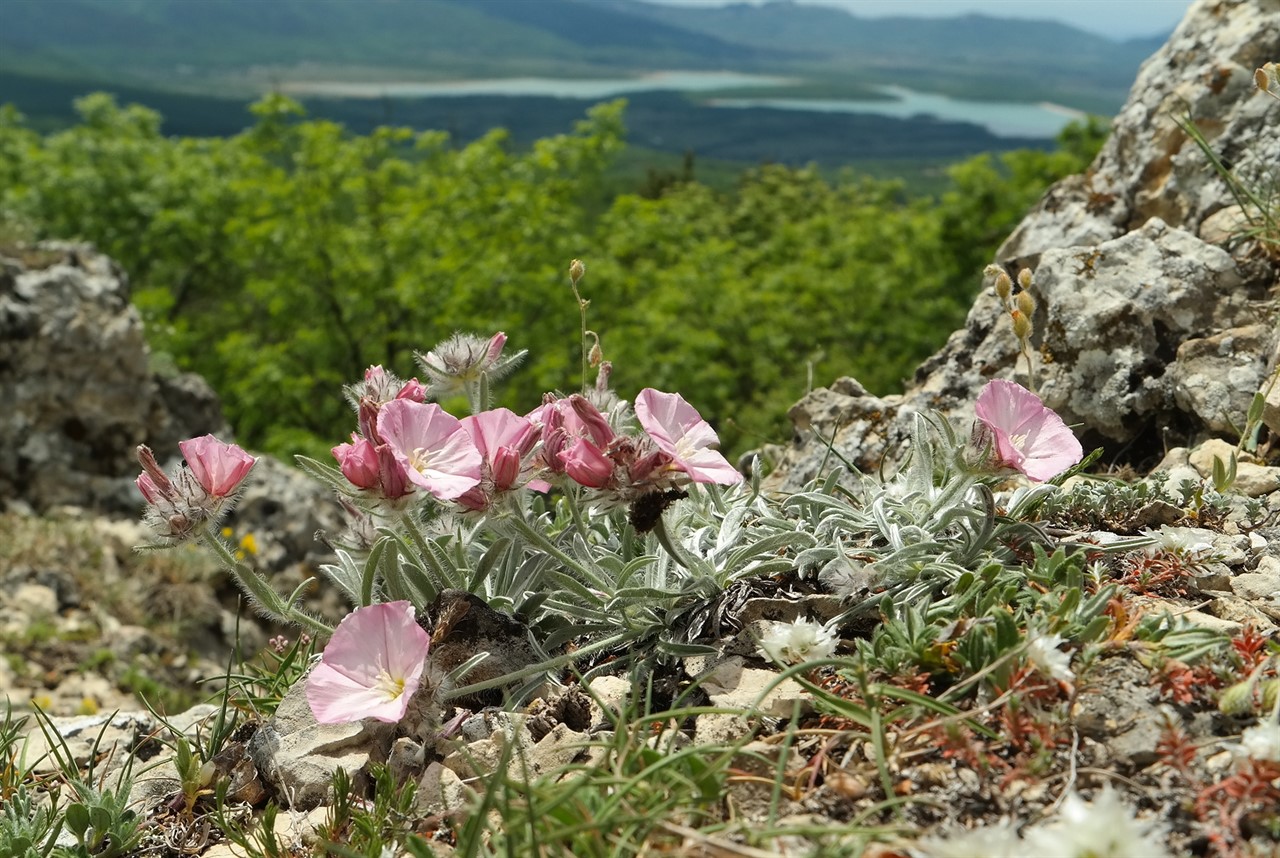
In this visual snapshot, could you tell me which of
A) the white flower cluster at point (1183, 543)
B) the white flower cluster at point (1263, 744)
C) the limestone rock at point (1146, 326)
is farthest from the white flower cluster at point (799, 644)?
the limestone rock at point (1146, 326)

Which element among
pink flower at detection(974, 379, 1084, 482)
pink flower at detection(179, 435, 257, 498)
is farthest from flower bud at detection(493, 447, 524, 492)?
pink flower at detection(974, 379, 1084, 482)

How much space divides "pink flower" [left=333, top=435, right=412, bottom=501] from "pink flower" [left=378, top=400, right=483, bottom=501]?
4 cm

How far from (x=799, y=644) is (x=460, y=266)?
2496 cm

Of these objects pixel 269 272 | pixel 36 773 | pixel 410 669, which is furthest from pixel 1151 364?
pixel 269 272

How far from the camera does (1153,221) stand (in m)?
4.10

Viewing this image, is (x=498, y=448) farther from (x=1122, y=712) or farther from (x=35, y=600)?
(x=35, y=600)

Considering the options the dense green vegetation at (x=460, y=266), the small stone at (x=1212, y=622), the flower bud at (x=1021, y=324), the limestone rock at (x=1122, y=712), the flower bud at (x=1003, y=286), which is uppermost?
the flower bud at (x=1003, y=286)

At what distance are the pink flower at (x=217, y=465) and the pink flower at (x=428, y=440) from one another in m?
0.40

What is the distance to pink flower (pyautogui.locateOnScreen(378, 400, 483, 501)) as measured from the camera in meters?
2.26

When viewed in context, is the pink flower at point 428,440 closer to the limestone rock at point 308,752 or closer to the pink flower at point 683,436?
the pink flower at point 683,436

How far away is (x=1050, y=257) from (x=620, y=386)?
22717 millimetres

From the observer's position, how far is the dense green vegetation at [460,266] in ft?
86.3

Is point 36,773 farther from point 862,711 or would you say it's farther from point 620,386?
point 620,386

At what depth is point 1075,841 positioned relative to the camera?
147 centimetres
